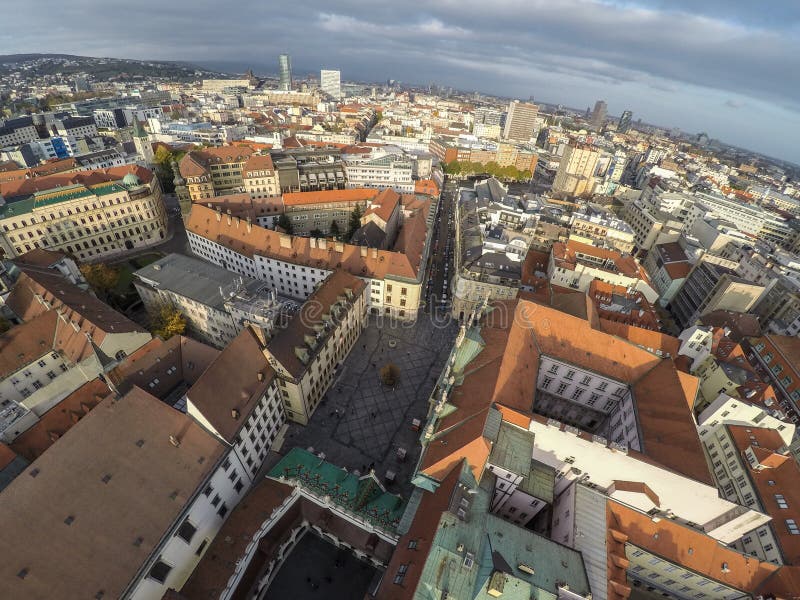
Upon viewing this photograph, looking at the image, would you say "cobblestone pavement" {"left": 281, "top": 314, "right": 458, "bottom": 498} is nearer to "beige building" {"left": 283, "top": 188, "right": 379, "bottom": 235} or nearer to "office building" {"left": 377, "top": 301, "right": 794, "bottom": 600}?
"office building" {"left": 377, "top": 301, "right": 794, "bottom": 600}

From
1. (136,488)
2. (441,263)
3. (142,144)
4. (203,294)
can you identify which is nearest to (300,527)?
(136,488)

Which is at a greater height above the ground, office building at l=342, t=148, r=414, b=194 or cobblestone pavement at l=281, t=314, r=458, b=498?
office building at l=342, t=148, r=414, b=194

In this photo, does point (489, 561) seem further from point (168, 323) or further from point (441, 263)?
point (441, 263)

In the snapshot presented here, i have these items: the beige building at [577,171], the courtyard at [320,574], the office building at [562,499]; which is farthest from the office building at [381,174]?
the courtyard at [320,574]

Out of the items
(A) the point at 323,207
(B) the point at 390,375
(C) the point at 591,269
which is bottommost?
(B) the point at 390,375

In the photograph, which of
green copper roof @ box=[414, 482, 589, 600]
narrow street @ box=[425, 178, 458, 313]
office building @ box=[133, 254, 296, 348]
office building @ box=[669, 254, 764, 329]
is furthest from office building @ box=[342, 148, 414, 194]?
green copper roof @ box=[414, 482, 589, 600]

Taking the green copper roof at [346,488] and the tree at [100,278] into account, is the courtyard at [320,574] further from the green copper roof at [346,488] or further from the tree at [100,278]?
the tree at [100,278]
